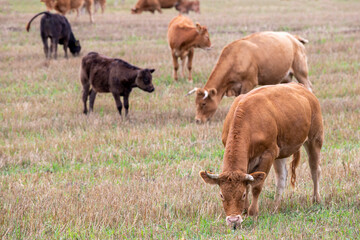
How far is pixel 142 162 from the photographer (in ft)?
24.8

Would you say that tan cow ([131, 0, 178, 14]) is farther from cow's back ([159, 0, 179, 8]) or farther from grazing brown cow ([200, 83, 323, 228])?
grazing brown cow ([200, 83, 323, 228])

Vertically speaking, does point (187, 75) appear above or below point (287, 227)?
below

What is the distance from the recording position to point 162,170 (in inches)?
277

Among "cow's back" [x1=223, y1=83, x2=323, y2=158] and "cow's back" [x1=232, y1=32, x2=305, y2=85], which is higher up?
"cow's back" [x1=223, y1=83, x2=323, y2=158]

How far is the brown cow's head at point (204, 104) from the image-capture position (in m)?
9.82

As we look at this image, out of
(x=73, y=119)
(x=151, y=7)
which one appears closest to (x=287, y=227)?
(x=73, y=119)

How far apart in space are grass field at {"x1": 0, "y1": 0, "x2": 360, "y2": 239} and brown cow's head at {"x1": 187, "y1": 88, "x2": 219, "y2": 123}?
0.23 metres

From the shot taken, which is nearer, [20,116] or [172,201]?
[172,201]

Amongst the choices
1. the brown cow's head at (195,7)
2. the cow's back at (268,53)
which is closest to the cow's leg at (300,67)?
the cow's back at (268,53)

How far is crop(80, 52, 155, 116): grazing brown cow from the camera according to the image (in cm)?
999

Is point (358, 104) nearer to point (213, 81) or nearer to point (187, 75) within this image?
point (213, 81)

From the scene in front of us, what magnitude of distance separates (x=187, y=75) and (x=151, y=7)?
21539 mm

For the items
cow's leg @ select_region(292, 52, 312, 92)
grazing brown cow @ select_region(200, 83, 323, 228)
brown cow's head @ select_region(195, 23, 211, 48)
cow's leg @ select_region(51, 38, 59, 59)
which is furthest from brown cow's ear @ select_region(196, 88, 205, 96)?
cow's leg @ select_region(51, 38, 59, 59)

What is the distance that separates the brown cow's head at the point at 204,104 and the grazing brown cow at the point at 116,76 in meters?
0.91
